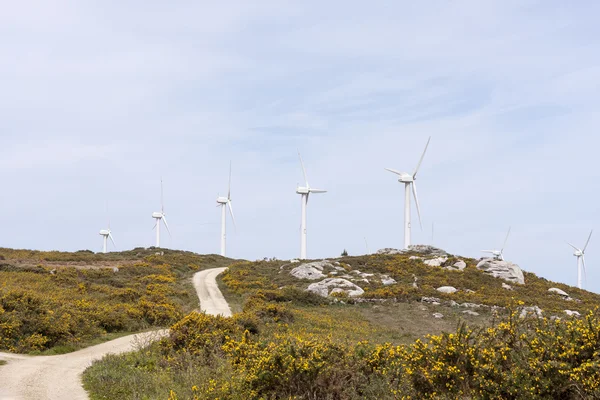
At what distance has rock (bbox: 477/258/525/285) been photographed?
6512 centimetres

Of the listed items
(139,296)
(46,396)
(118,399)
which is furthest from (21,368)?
(139,296)

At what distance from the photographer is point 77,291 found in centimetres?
4100

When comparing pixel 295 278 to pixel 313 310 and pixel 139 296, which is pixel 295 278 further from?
pixel 139 296

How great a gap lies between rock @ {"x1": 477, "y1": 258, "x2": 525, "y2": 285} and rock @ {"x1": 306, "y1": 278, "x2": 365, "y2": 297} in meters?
20.0

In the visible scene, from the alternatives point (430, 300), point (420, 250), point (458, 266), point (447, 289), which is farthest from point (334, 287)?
point (420, 250)

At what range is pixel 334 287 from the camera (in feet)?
182

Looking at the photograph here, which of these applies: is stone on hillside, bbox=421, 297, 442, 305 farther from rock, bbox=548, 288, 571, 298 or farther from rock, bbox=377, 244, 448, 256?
rock, bbox=377, 244, 448, 256

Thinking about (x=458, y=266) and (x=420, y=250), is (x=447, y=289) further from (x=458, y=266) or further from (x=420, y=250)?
(x=420, y=250)

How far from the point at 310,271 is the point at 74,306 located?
120 ft

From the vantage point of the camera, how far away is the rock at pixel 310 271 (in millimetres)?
63406

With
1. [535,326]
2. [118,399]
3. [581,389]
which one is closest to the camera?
[581,389]

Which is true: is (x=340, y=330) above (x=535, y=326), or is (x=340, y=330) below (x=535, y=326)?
below

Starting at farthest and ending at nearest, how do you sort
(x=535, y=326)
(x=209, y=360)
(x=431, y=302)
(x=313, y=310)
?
(x=431, y=302) → (x=313, y=310) → (x=209, y=360) → (x=535, y=326)

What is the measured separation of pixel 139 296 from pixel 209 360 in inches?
952
